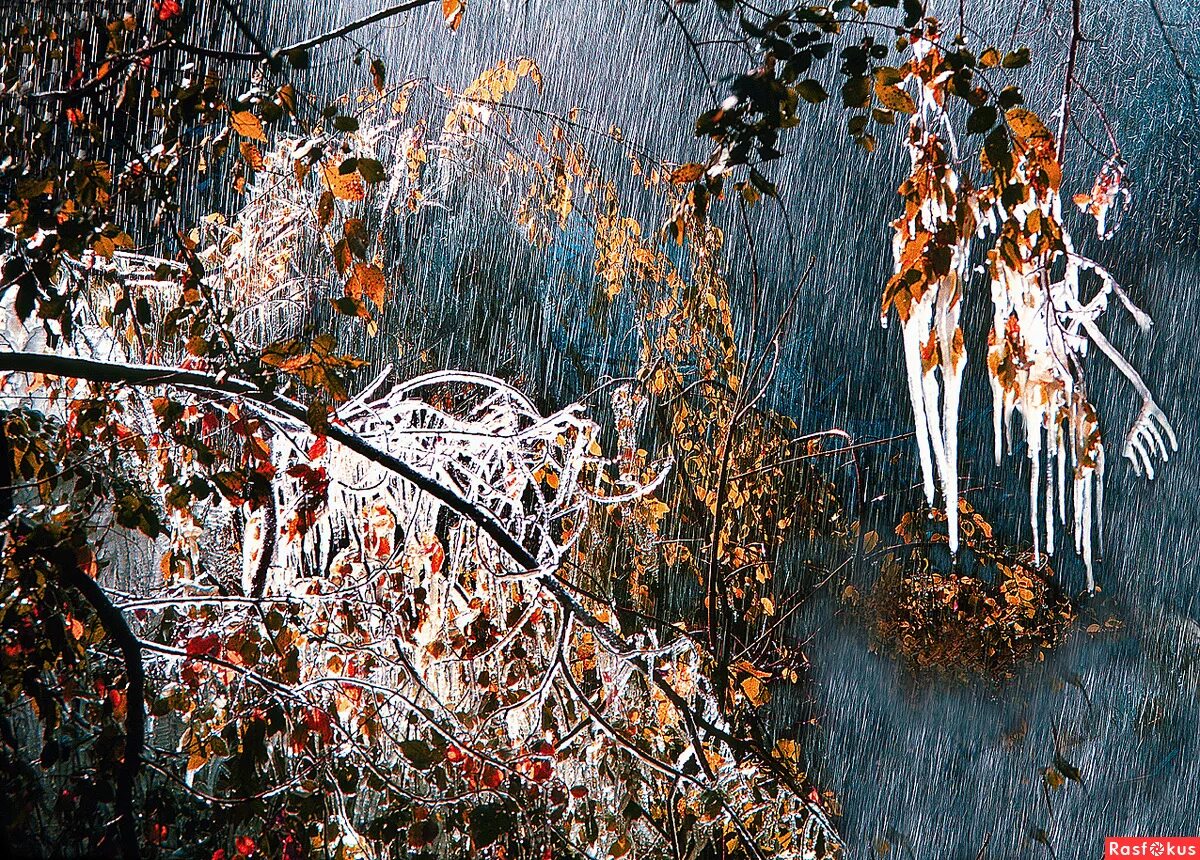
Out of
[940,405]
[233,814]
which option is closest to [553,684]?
[233,814]

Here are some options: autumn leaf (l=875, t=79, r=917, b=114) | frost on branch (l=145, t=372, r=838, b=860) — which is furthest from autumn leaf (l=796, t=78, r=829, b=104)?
frost on branch (l=145, t=372, r=838, b=860)

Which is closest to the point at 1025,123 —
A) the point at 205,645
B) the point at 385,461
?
the point at 385,461

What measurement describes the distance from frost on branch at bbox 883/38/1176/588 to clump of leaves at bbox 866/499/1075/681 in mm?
41

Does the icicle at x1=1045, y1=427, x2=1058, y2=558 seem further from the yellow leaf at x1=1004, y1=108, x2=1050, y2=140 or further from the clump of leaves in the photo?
the yellow leaf at x1=1004, y1=108, x2=1050, y2=140

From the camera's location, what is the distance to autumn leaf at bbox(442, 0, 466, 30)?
0.89 m

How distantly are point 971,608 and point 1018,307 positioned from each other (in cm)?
44

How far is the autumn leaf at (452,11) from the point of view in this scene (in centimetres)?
89

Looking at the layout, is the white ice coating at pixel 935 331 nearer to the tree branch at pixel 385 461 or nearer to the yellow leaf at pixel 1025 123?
the yellow leaf at pixel 1025 123

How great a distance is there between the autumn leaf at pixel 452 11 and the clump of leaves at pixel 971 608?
74 cm

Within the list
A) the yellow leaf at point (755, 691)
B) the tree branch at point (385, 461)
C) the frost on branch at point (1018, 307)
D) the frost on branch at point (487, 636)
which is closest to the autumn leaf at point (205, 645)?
the frost on branch at point (487, 636)

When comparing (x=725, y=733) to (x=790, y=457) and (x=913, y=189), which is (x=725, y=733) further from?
(x=913, y=189)

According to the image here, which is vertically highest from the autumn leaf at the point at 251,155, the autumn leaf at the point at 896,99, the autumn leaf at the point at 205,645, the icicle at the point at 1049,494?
the autumn leaf at the point at 896,99

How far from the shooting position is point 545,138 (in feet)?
3.67

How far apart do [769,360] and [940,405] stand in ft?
0.79
